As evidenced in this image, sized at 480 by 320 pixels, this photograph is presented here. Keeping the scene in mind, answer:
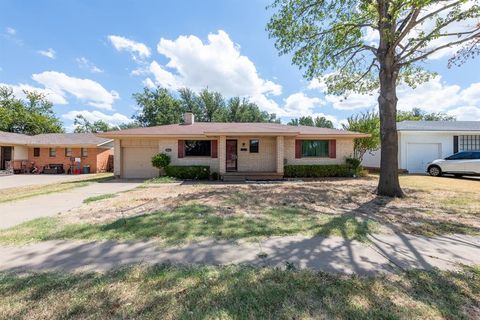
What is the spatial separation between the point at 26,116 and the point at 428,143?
153 ft

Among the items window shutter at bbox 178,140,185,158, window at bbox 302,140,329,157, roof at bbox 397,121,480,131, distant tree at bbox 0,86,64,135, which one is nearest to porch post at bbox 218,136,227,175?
window shutter at bbox 178,140,185,158

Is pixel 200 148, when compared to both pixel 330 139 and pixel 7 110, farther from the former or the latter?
pixel 7 110

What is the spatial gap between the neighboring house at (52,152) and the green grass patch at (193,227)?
689 inches

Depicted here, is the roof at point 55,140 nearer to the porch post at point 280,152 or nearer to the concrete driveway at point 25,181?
the concrete driveway at point 25,181

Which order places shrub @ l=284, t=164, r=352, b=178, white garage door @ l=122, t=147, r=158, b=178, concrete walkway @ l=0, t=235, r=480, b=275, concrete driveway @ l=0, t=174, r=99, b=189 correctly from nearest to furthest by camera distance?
concrete walkway @ l=0, t=235, r=480, b=275 < concrete driveway @ l=0, t=174, r=99, b=189 < shrub @ l=284, t=164, r=352, b=178 < white garage door @ l=122, t=147, r=158, b=178

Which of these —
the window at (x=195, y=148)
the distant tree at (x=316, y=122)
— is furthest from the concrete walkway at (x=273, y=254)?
the distant tree at (x=316, y=122)

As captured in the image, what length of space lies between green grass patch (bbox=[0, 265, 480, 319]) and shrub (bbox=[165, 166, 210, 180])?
11.4 meters

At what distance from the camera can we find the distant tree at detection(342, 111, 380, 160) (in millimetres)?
17703

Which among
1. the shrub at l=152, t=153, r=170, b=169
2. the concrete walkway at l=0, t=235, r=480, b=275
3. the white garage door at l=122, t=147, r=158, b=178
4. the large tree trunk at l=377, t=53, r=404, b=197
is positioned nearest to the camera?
the concrete walkway at l=0, t=235, r=480, b=275

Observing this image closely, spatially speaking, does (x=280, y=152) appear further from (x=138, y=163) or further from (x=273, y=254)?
(x=273, y=254)

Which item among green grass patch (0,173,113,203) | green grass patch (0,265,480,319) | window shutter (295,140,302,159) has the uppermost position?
window shutter (295,140,302,159)

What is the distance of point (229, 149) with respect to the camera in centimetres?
1568

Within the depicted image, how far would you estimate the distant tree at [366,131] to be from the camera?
1770cm

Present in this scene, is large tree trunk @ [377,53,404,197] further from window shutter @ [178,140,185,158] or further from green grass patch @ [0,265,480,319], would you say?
window shutter @ [178,140,185,158]
